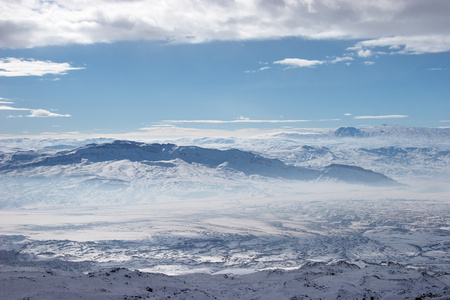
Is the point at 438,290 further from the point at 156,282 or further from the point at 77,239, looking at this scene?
the point at 77,239

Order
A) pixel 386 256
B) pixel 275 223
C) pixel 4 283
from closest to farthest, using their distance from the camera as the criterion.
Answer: pixel 4 283 < pixel 386 256 < pixel 275 223

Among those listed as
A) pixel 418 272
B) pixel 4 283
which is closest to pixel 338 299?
pixel 418 272

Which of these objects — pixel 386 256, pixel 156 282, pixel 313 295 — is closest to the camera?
pixel 313 295

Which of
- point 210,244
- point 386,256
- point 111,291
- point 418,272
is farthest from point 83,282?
point 386,256

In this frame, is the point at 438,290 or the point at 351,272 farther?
the point at 351,272

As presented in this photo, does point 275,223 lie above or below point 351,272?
below

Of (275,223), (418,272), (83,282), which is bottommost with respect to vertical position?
(275,223)
